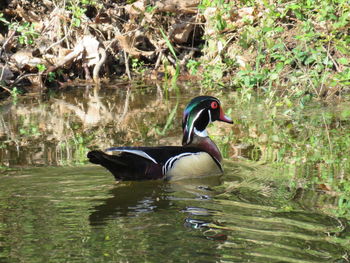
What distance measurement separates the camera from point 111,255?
457 cm

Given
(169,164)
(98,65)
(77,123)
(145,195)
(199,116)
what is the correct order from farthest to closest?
(98,65), (77,123), (199,116), (169,164), (145,195)

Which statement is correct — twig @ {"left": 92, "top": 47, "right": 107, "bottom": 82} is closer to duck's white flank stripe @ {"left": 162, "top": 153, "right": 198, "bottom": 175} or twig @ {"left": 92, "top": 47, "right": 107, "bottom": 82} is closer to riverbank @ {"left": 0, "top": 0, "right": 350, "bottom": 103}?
riverbank @ {"left": 0, "top": 0, "right": 350, "bottom": 103}

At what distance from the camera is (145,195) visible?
6.33m

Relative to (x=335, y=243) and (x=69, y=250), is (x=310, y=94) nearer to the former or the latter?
(x=335, y=243)

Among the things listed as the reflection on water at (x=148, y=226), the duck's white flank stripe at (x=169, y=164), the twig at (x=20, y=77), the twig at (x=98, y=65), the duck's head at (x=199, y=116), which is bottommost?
the reflection on water at (x=148, y=226)

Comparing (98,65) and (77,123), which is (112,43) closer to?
(98,65)

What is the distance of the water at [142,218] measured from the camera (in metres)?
4.60

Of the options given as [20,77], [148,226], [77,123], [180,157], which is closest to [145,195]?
[180,157]

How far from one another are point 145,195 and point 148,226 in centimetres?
114

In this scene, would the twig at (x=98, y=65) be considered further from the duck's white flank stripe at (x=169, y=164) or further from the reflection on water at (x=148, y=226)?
the reflection on water at (x=148, y=226)

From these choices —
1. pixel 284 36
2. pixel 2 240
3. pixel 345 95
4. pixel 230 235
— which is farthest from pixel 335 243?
pixel 284 36

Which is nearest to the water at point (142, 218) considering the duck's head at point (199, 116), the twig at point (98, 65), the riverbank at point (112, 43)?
the duck's head at point (199, 116)

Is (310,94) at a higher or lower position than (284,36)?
lower

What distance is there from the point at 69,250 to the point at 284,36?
747cm
